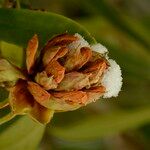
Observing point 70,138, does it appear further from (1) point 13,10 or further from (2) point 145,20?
(1) point 13,10

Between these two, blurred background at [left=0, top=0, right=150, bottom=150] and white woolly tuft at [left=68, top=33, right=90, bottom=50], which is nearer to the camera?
white woolly tuft at [left=68, top=33, right=90, bottom=50]

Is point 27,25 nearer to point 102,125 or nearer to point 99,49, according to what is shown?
point 99,49

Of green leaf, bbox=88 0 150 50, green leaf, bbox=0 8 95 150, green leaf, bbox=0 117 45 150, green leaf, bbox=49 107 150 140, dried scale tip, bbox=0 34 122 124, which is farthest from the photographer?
green leaf, bbox=49 107 150 140

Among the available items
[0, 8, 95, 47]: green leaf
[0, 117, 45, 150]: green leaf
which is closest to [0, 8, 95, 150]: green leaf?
[0, 8, 95, 47]: green leaf

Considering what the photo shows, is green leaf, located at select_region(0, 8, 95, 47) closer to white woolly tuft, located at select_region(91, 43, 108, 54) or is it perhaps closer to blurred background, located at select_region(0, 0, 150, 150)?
white woolly tuft, located at select_region(91, 43, 108, 54)

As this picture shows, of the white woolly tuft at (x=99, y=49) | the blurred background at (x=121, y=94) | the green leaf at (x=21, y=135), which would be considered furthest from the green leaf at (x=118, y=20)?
the white woolly tuft at (x=99, y=49)

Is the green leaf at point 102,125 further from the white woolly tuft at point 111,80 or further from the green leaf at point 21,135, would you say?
the white woolly tuft at point 111,80

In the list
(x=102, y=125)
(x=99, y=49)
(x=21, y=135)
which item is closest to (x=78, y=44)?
(x=99, y=49)
